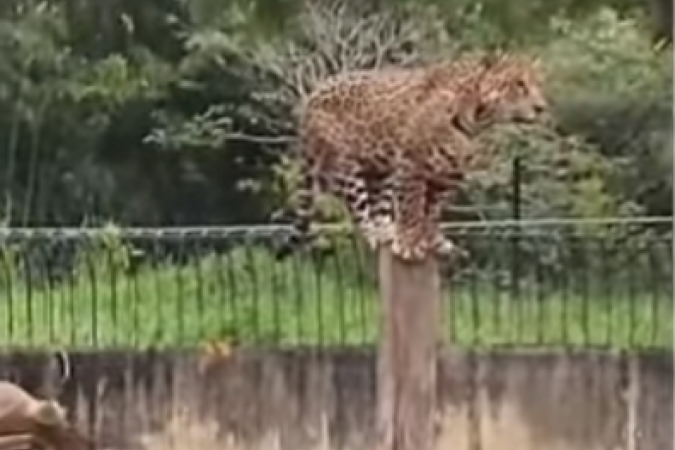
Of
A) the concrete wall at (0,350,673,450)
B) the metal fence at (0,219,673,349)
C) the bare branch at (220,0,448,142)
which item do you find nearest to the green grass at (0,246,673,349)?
the metal fence at (0,219,673,349)

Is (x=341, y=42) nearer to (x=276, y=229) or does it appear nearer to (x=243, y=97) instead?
(x=243, y=97)

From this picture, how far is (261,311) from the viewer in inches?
204

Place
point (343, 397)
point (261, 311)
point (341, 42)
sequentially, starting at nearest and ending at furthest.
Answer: point (343, 397)
point (261, 311)
point (341, 42)

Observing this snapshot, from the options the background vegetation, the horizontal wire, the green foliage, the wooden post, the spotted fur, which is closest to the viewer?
the wooden post

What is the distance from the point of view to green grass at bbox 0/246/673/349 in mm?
5020

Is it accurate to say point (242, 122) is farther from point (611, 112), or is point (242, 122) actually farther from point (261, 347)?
point (261, 347)

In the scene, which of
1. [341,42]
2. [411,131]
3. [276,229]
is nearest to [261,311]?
[276,229]

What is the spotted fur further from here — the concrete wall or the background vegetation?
the concrete wall

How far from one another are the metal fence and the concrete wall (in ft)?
0.47

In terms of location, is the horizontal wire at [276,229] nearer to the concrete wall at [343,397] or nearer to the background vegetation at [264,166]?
the background vegetation at [264,166]

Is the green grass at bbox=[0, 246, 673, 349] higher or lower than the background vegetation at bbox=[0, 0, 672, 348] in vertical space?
lower

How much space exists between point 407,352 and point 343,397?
62 centimetres

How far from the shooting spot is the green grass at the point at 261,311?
5.02m

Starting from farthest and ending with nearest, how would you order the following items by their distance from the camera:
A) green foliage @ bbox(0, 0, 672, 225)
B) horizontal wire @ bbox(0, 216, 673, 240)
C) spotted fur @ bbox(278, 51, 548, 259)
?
green foliage @ bbox(0, 0, 672, 225) → horizontal wire @ bbox(0, 216, 673, 240) → spotted fur @ bbox(278, 51, 548, 259)
